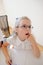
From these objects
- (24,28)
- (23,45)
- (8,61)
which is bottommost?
(8,61)

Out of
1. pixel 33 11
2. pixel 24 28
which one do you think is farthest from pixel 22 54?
pixel 33 11

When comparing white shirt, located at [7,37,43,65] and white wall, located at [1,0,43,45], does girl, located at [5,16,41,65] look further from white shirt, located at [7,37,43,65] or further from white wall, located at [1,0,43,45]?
white wall, located at [1,0,43,45]

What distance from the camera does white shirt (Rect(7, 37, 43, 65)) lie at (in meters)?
0.80

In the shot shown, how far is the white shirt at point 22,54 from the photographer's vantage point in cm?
80

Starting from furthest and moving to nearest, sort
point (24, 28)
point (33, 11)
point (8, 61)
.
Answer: point (33, 11), point (8, 61), point (24, 28)

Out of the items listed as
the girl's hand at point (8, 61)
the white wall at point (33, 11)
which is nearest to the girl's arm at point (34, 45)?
the girl's hand at point (8, 61)

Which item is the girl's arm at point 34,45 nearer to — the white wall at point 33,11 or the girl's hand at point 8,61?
the girl's hand at point 8,61

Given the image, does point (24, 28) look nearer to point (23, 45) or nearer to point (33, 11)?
point (23, 45)

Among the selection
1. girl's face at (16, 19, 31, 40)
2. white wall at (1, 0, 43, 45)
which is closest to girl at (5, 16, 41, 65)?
girl's face at (16, 19, 31, 40)

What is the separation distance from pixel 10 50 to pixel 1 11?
167cm

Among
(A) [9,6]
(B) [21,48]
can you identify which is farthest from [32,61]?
(A) [9,6]

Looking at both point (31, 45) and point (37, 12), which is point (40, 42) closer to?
point (37, 12)

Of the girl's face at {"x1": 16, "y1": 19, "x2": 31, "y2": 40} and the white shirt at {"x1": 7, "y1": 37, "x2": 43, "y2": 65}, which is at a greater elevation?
the girl's face at {"x1": 16, "y1": 19, "x2": 31, "y2": 40}

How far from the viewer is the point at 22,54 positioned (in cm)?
82
